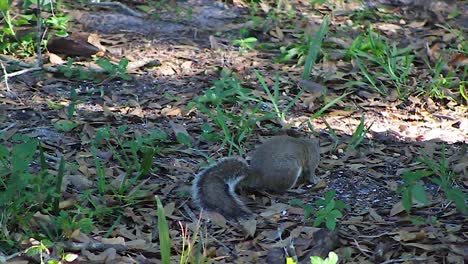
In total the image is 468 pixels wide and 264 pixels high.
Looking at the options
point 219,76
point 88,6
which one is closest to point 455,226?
point 219,76

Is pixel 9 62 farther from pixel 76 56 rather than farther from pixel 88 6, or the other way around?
pixel 88 6

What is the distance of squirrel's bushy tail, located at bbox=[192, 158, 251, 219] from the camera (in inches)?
181

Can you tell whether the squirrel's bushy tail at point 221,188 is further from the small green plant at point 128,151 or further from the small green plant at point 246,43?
the small green plant at point 246,43

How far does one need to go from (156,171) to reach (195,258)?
1302 mm

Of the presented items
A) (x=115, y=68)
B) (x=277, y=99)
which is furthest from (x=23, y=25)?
(x=277, y=99)

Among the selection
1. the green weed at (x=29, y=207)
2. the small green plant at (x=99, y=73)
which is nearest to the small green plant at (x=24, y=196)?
the green weed at (x=29, y=207)

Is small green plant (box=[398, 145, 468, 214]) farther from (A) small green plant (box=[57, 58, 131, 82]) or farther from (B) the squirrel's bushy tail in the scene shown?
(A) small green plant (box=[57, 58, 131, 82])

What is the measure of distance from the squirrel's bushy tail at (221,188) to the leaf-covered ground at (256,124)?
9cm

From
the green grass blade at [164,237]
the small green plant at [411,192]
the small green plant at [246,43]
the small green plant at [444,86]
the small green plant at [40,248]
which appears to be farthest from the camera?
the small green plant at [246,43]

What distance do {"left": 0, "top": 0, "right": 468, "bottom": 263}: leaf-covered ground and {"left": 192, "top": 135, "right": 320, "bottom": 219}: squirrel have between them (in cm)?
9

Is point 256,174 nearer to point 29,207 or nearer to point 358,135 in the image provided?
point 358,135

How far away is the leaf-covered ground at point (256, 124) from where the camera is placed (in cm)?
435

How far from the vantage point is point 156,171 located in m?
5.11

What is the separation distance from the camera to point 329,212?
444 centimetres
